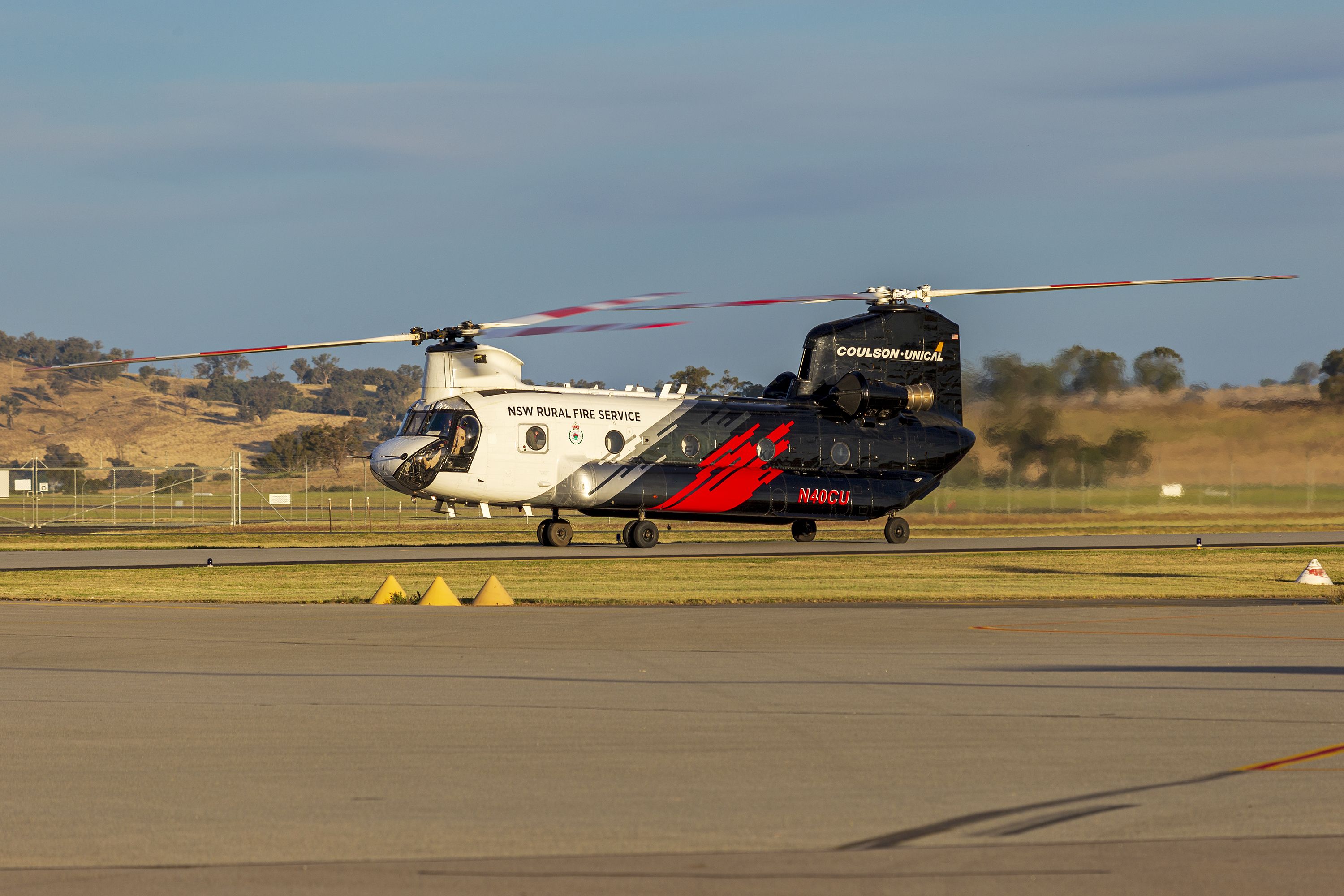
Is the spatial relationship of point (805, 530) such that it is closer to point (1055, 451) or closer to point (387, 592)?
point (1055, 451)

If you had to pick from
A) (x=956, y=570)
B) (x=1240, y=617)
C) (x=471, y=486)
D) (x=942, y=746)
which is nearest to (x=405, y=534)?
(x=471, y=486)

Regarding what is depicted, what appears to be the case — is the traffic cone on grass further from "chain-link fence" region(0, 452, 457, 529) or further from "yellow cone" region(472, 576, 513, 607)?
"chain-link fence" region(0, 452, 457, 529)

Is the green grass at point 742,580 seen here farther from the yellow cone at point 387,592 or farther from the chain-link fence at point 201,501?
the chain-link fence at point 201,501

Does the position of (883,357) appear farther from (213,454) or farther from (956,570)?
(213,454)

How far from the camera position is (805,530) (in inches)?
1647

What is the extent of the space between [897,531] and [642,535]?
7.85m

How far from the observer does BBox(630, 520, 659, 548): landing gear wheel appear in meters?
37.3

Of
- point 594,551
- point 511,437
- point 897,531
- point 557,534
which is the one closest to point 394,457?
point 511,437

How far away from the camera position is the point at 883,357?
134 feet

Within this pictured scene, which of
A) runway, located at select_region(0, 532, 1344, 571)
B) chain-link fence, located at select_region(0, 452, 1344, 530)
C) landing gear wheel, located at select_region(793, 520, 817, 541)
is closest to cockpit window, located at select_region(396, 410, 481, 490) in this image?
runway, located at select_region(0, 532, 1344, 571)

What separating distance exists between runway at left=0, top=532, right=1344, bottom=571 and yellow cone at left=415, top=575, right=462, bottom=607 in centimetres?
915

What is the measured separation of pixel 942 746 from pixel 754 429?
96.1ft

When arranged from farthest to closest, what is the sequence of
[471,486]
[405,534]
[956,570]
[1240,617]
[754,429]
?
[405,534] < [754,429] < [471,486] < [956,570] < [1240,617]

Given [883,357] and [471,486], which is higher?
[883,357]
